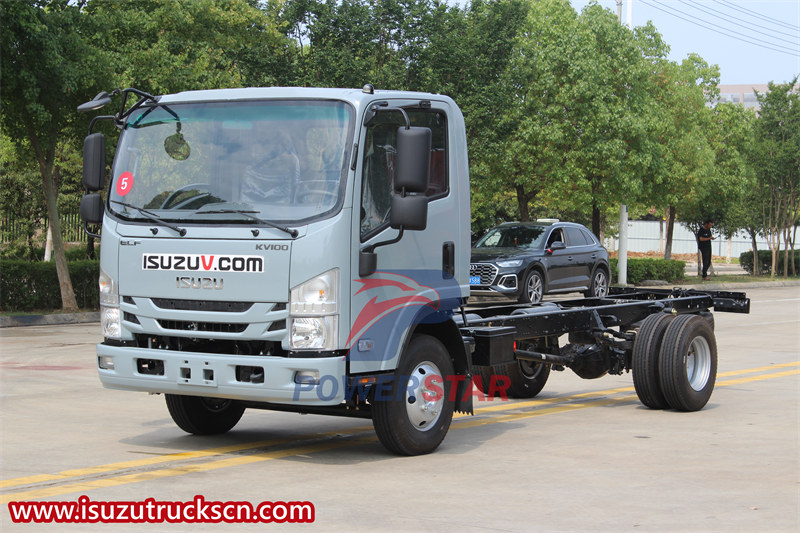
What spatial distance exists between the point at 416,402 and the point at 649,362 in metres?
3.25

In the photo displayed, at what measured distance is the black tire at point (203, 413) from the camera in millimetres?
8586

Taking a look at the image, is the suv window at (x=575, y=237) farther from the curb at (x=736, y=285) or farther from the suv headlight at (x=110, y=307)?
the suv headlight at (x=110, y=307)

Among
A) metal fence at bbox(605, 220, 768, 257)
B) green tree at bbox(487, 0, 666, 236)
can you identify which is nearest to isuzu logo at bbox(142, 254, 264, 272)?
green tree at bbox(487, 0, 666, 236)

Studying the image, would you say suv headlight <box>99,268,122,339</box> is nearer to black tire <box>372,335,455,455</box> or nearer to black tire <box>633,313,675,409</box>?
black tire <box>372,335,455,455</box>

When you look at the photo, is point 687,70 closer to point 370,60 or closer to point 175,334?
point 370,60

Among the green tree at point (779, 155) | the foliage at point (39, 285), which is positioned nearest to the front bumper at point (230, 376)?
the foliage at point (39, 285)

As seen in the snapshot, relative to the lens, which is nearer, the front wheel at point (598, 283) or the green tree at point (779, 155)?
the front wheel at point (598, 283)

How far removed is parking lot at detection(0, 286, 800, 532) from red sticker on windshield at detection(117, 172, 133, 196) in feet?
6.48

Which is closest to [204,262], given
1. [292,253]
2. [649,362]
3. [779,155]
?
[292,253]

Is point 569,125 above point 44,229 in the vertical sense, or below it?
above

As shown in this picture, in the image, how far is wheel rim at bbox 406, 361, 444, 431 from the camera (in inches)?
307

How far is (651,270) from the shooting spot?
125 feet

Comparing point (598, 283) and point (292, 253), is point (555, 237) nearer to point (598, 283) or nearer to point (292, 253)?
point (598, 283)

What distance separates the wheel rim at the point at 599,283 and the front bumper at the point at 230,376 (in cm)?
1827
